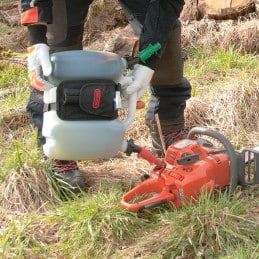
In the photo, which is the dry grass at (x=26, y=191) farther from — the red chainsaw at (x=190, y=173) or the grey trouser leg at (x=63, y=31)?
the red chainsaw at (x=190, y=173)

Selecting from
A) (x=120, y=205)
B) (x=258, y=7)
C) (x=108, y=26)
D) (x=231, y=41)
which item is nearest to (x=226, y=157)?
(x=120, y=205)

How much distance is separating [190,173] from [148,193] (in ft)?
0.66

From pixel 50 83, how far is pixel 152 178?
581 millimetres

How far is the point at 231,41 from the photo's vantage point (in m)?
4.12

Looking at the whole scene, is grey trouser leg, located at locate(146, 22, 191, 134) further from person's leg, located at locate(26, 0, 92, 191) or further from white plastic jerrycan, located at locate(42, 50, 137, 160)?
white plastic jerrycan, located at locate(42, 50, 137, 160)

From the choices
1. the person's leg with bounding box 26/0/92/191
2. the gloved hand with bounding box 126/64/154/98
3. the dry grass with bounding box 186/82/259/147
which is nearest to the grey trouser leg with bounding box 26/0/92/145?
the person's leg with bounding box 26/0/92/191

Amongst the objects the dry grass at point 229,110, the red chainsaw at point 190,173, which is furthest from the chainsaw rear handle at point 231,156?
the dry grass at point 229,110

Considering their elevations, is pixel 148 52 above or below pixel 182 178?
above

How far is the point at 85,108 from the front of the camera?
72.9 inches

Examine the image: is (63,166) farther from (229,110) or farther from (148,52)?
A: (229,110)

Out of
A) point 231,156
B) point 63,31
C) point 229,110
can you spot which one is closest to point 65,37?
point 63,31

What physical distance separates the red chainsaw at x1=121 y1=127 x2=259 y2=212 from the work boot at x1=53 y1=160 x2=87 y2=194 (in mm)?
342

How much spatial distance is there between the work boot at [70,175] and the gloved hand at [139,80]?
1.95ft

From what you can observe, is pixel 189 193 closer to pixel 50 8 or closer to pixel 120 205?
pixel 120 205
